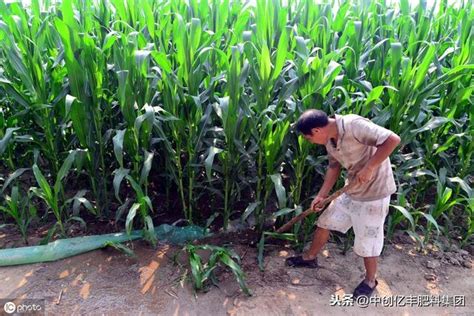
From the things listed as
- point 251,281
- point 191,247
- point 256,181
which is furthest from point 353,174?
point 191,247

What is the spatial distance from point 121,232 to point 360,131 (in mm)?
1722

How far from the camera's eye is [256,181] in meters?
2.87

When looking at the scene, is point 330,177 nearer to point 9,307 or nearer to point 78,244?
point 78,244

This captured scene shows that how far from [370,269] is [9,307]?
2.04 m

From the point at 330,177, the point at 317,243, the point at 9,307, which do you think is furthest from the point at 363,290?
the point at 9,307

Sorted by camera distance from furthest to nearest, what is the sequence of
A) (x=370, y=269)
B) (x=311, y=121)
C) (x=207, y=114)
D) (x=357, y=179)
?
(x=207, y=114)
(x=370, y=269)
(x=357, y=179)
(x=311, y=121)

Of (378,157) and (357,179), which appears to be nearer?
(378,157)

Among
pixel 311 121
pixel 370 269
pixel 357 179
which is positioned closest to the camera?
pixel 311 121

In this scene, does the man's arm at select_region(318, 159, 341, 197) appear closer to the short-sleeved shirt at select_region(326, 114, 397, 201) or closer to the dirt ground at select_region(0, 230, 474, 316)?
the short-sleeved shirt at select_region(326, 114, 397, 201)

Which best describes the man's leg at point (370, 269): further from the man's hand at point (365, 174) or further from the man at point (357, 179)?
the man's hand at point (365, 174)

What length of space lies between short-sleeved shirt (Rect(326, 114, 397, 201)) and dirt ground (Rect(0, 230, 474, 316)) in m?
0.63

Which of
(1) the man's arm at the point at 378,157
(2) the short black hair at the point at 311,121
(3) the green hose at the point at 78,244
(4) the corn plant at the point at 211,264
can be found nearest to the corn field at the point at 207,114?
(3) the green hose at the point at 78,244

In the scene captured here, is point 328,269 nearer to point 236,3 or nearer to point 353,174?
point 353,174

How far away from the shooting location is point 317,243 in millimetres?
2781
